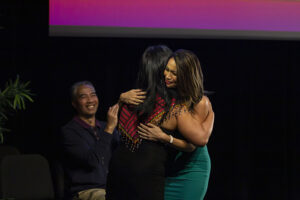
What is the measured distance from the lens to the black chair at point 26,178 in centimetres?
341

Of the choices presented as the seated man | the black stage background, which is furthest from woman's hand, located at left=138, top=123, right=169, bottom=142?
the black stage background

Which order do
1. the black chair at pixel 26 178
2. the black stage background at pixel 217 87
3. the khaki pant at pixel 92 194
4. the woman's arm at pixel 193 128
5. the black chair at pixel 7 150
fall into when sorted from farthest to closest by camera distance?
1. the black stage background at pixel 217 87
2. the black chair at pixel 7 150
3. the black chair at pixel 26 178
4. the khaki pant at pixel 92 194
5. the woman's arm at pixel 193 128

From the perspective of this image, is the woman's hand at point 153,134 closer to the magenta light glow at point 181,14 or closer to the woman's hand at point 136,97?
the woman's hand at point 136,97

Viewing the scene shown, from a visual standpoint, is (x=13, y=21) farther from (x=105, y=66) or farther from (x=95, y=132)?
(x=95, y=132)

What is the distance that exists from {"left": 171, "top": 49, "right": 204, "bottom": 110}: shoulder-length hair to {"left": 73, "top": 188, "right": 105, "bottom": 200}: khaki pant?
125cm

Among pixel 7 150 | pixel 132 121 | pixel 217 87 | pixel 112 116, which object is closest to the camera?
pixel 132 121

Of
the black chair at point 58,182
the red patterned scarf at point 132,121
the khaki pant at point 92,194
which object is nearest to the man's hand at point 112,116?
the red patterned scarf at point 132,121

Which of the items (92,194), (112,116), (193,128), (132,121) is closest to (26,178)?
(92,194)

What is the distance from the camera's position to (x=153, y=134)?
2.12 meters

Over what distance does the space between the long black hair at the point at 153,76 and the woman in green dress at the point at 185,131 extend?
3 centimetres

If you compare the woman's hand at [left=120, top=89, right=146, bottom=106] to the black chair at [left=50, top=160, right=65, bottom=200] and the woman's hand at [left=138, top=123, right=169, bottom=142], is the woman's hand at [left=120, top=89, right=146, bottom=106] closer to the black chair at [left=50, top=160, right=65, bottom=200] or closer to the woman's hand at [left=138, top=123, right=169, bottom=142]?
the woman's hand at [left=138, top=123, right=169, bottom=142]

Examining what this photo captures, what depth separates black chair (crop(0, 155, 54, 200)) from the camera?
134 inches

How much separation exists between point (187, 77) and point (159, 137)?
297 millimetres

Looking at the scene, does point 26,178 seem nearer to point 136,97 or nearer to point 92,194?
point 92,194
